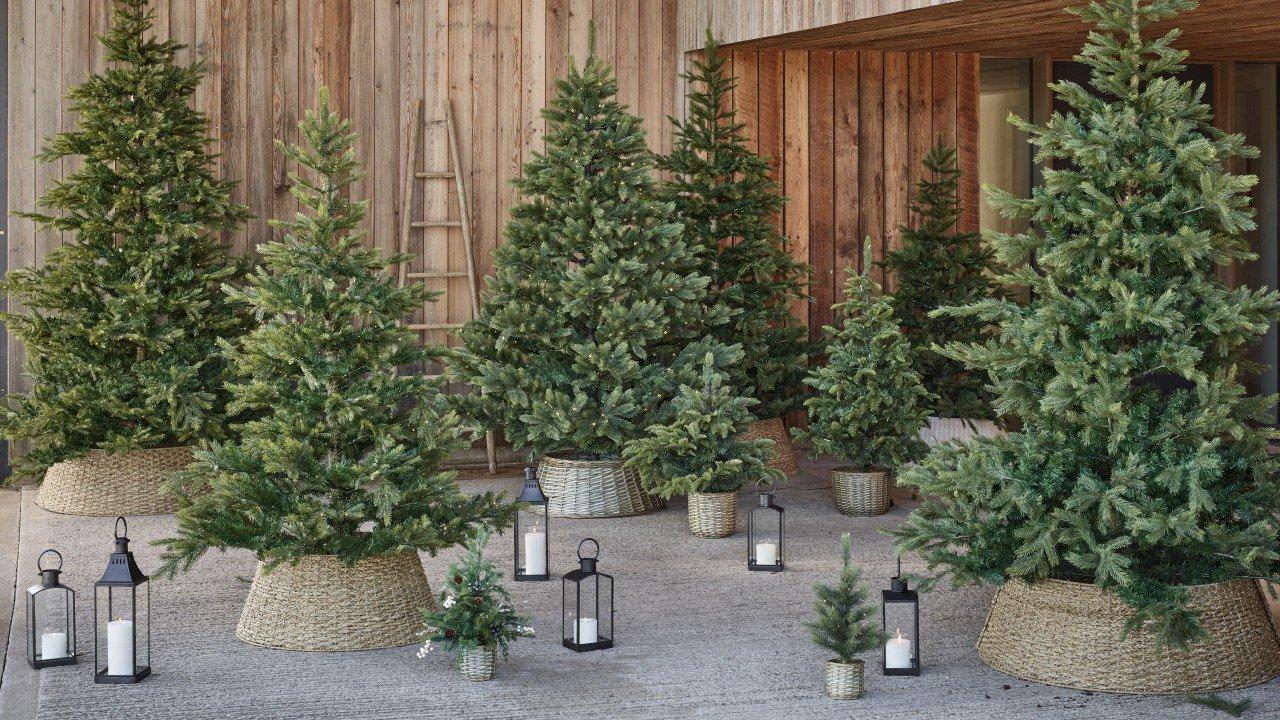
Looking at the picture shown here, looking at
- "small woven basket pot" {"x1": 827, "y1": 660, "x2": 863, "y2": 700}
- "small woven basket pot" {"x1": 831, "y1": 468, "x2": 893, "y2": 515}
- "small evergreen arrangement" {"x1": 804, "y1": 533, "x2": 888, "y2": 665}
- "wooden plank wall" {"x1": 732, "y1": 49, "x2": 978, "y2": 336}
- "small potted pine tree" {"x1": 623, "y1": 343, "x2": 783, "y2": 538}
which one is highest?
"wooden plank wall" {"x1": 732, "y1": 49, "x2": 978, "y2": 336}

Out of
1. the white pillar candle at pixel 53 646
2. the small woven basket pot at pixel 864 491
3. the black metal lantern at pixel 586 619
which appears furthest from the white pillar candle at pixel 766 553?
the white pillar candle at pixel 53 646

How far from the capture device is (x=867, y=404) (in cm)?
714

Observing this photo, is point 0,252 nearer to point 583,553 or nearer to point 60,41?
point 60,41

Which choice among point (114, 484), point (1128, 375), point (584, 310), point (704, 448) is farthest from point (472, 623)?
point (114, 484)

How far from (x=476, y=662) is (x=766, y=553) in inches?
76.6

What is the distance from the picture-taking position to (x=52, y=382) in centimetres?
706

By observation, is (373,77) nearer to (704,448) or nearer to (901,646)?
(704,448)

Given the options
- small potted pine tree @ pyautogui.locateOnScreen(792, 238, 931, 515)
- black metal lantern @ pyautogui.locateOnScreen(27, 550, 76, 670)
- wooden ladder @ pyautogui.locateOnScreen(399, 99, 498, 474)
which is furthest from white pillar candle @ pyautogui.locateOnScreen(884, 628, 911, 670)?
wooden ladder @ pyautogui.locateOnScreen(399, 99, 498, 474)

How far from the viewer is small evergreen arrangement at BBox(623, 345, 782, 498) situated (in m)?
6.77

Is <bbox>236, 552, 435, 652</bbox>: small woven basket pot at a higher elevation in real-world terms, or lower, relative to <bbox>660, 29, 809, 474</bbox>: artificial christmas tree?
lower

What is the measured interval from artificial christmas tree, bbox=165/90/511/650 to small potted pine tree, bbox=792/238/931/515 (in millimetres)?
2808

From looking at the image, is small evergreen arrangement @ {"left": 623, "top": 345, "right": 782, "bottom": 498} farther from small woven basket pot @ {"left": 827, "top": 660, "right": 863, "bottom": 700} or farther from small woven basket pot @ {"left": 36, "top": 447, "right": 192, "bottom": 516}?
small woven basket pot @ {"left": 827, "top": 660, "right": 863, "bottom": 700}

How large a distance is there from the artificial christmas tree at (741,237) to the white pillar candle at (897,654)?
12.8 feet

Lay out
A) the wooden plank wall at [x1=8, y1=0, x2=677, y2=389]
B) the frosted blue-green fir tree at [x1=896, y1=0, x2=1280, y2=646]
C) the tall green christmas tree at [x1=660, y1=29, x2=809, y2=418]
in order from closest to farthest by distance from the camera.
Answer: the frosted blue-green fir tree at [x1=896, y1=0, x2=1280, y2=646] < the wooden plank wall at [x1=8, y1=0, x2=677, y2=389] < the tall green christmas tree at [x1=660, y1=29, x2=809, y2=418]
